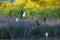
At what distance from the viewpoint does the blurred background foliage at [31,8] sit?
1349 centimetres

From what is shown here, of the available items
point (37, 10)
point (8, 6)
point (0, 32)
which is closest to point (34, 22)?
point (0, 32)

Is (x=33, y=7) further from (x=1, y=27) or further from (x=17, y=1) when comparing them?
(x=1, y=27)

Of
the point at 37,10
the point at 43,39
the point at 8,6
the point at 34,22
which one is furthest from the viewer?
the point at 8,6

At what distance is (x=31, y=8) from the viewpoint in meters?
14.5

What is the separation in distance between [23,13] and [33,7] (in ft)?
2.41

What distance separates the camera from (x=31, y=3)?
15.1 m

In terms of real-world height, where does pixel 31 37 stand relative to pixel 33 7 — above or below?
below

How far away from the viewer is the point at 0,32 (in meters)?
9.57

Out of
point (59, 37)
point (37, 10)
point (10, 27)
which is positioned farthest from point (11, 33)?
point (37, 10)

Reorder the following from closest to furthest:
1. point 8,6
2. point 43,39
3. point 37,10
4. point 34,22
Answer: point 43,39
point 34,22
point 37,10
point 8,6

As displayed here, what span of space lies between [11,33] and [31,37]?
2.47ft

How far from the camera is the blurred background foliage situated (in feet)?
44.3

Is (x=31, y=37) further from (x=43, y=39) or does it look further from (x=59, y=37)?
(x=59, y=37)

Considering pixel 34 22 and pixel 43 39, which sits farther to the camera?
pixel 34 22
